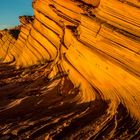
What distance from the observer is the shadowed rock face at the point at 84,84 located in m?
12.8

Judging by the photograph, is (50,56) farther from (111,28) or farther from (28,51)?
(111,28)

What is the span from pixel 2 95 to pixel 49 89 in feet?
6.37

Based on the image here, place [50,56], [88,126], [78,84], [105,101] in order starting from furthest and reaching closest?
[50,56], [78,84], [105,101], [88,126]

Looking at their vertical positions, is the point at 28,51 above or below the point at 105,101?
above

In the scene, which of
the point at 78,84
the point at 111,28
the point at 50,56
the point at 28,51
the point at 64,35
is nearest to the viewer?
the point at 111,28

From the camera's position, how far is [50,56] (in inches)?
918

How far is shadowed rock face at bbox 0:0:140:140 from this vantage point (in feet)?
41.9

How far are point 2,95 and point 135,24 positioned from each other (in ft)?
20.1

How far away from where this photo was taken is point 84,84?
16609mm

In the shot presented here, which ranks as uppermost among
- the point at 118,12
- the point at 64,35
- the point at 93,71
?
the point at 64,35

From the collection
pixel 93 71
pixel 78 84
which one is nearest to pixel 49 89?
pixel 78 84

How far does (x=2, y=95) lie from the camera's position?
17.2m

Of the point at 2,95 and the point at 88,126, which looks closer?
the point at 88,126

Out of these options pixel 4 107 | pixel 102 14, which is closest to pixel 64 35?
pixel 102 14
